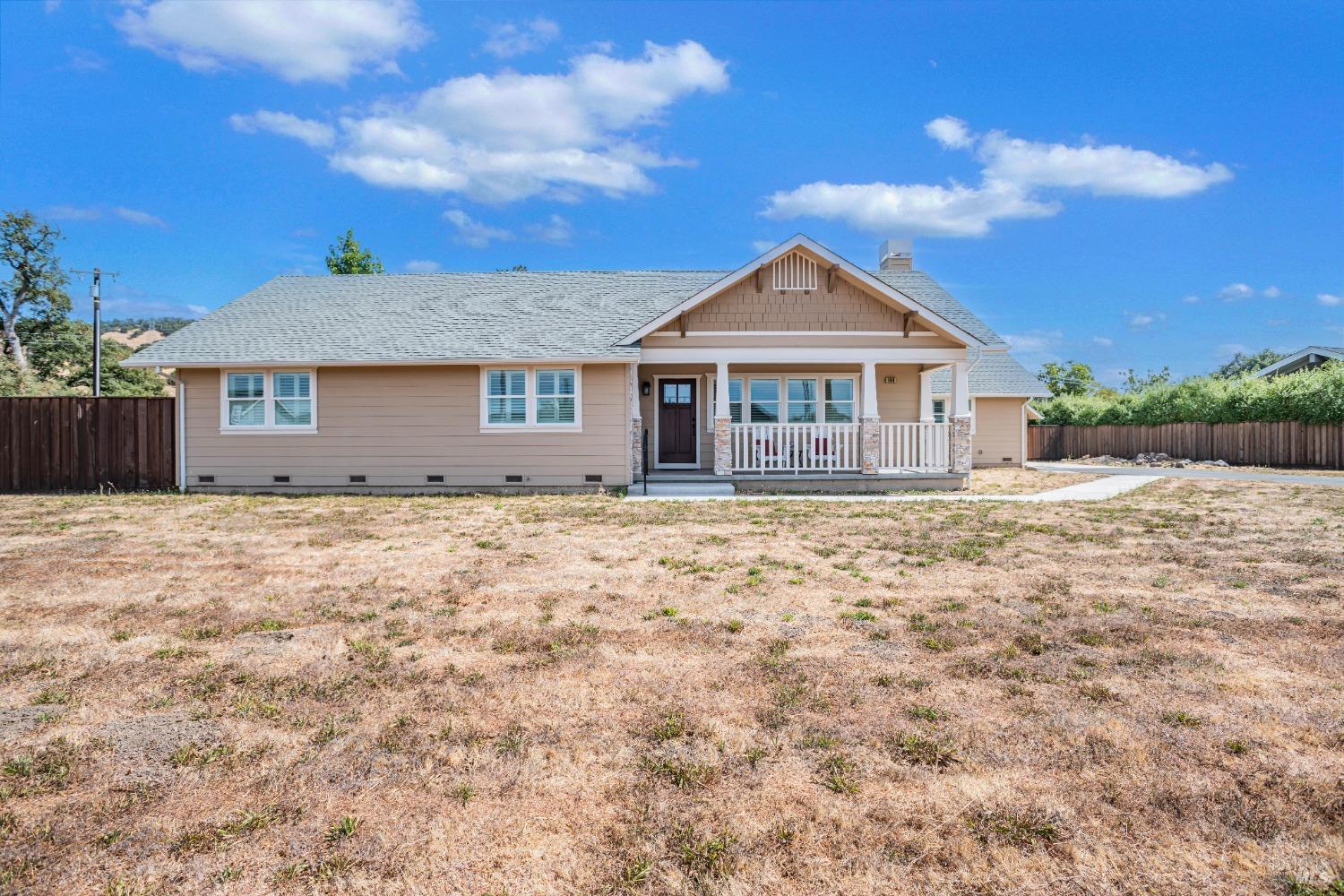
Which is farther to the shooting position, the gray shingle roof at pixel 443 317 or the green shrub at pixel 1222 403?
the green shrub at pixel 1222 403

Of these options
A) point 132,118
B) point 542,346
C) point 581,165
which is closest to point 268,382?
point 542,346

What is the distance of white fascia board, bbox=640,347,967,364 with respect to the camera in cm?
1510

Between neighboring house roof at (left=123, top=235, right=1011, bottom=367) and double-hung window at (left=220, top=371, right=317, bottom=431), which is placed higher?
neighboring house roof at (left=123, top=235, right=1011, bottom=367)

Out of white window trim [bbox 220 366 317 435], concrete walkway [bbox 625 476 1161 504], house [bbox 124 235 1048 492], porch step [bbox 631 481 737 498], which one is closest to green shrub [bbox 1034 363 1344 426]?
concrete walkway [bbox 625 476 1161 504]

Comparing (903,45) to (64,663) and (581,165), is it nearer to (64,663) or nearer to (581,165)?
(64,663)

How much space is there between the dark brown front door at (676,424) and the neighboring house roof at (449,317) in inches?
77.5

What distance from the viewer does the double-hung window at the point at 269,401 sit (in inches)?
590

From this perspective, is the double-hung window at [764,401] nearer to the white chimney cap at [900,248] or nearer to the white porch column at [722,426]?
the white porch column at [722,426]

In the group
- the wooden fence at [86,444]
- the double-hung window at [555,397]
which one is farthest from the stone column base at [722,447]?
the wooden fence at [86,444]

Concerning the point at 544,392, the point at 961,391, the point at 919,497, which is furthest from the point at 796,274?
the point at 544,392

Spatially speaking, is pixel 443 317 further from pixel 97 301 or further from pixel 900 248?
pixel 97 301

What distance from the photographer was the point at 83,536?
9.29 m

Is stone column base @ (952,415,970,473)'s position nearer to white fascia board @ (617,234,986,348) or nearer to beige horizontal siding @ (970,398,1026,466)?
white fascia board @ (617,234,986,348)

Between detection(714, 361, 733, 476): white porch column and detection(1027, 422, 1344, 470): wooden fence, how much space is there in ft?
67.6
